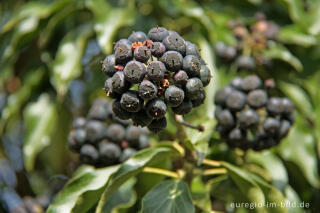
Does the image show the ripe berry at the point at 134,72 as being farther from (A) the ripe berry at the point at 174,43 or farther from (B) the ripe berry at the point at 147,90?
(A) the ripe berry at the point at 174,43

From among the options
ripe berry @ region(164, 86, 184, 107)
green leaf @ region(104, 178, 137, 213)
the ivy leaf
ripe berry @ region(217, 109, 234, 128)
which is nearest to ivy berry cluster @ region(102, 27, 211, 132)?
ripe berry @ region(164, 86, 184, 107)

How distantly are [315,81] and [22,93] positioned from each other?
2023 millimetres

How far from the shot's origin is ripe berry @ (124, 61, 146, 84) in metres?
1.63

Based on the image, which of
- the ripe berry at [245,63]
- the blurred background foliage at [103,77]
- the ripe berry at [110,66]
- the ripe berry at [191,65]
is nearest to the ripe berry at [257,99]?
the blurred background foliage at [103,77]

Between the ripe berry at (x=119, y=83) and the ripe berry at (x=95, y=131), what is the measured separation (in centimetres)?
77

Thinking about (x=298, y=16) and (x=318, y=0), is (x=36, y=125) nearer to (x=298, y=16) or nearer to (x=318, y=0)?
(x=298, y=16)

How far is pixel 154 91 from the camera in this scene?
1.64 metres

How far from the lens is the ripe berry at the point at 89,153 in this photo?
240 centimetres

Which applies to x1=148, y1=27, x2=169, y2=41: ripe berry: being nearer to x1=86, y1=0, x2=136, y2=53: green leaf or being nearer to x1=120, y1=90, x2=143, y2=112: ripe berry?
x1=120, y1=90, x2=143, y2=112: ripe berry

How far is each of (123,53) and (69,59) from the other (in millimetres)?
1193

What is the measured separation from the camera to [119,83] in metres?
1.66

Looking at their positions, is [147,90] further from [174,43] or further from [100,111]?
[100,111]

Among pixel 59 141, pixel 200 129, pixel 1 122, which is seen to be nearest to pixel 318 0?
pixel 200 129

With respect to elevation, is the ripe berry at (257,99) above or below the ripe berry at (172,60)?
below
